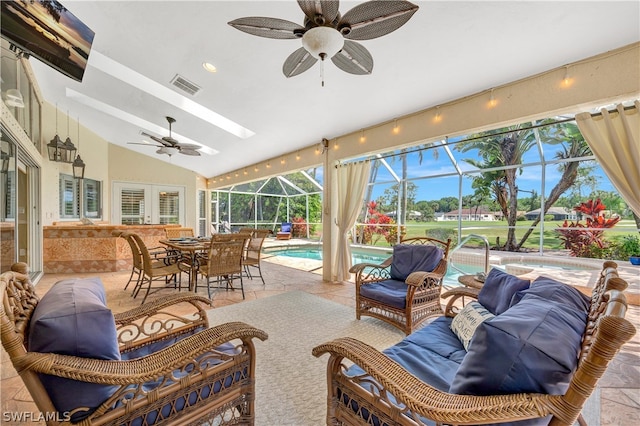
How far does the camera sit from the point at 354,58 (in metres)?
2.03

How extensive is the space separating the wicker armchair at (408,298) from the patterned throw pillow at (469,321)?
26.4 inches

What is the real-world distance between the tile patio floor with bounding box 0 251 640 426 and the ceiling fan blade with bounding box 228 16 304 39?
270 cm

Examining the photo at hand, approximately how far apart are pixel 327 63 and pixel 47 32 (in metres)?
2.76

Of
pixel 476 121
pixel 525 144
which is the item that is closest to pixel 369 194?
pixel 525 144

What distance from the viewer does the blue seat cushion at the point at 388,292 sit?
2.70 metres

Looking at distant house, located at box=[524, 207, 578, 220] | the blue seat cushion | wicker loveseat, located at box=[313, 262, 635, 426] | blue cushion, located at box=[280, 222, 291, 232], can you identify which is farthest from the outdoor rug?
blue cushion, located at box=[280, 222, 291, 232]

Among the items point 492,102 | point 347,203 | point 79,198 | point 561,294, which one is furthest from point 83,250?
point 492,102

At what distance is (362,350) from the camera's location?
47.6 inches

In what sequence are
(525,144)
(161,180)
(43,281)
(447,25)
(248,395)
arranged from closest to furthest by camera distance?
1. (248,395)
2. (447,25)
3. (43,281)
4. (525,144)
5. (161,180)

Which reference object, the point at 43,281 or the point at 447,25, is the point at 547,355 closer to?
the point at 447,25

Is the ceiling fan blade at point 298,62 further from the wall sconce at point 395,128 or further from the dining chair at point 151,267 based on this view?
the dining chair at point 151,267

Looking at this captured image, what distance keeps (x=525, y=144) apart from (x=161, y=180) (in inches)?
405

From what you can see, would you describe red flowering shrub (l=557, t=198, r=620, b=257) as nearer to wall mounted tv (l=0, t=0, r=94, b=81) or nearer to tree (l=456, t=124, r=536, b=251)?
tree (l=456, t=124, r=536, b=251)

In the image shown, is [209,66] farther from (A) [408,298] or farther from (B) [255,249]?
(A) [408,298]
